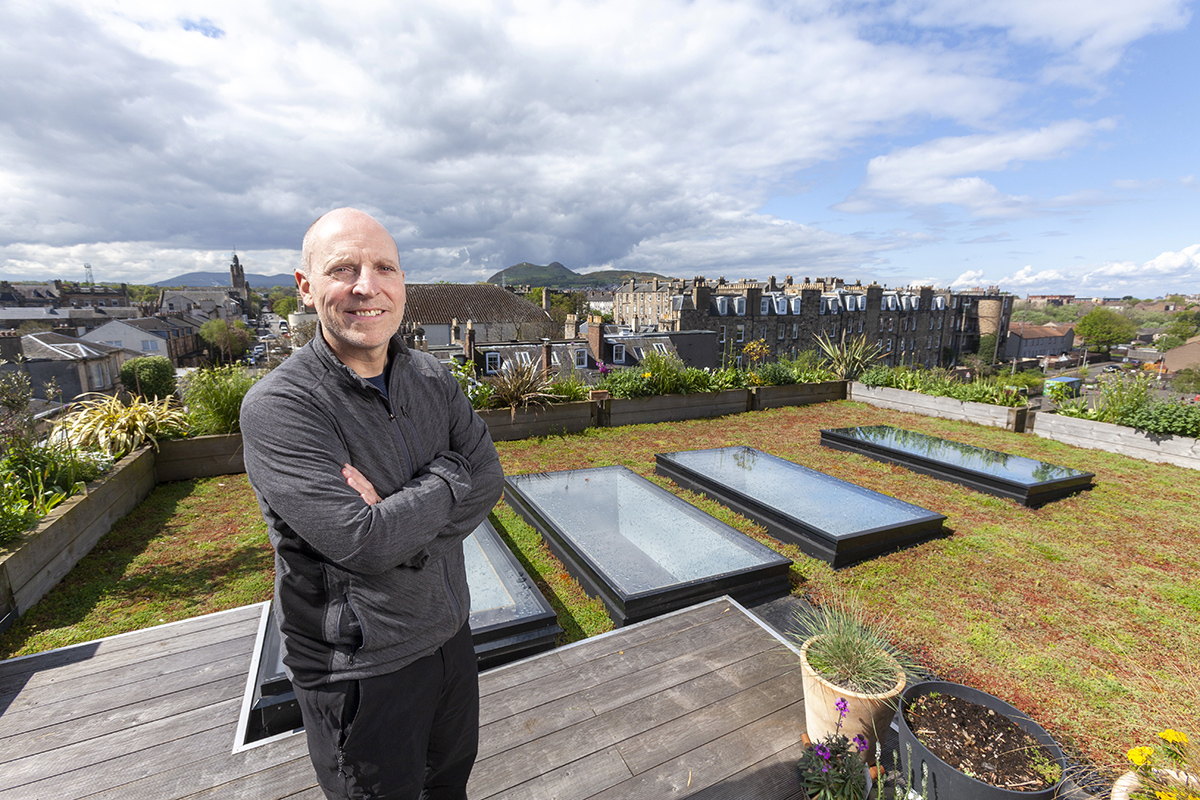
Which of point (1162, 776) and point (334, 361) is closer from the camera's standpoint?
point (334, 361)

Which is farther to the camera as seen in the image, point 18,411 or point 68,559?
point 18,411

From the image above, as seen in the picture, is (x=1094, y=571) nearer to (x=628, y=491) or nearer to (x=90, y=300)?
(x=628, y=491)

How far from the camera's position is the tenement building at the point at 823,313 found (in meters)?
35.7

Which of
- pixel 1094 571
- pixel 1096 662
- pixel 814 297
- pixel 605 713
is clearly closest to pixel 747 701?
pixel 605 713

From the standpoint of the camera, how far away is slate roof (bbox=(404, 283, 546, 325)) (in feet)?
98.0

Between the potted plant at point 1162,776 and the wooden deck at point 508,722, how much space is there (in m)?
1.06

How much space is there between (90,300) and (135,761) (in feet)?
320

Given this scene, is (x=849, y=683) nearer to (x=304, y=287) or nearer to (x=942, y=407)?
(x=304, y=287)

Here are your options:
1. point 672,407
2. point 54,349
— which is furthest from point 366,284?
point 54,349

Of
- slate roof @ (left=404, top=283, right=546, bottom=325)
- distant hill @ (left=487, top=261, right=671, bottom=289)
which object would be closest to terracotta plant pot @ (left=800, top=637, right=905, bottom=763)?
slate roof @ (left=404, top=283, right=546, bottom=325)

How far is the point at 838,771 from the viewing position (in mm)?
1846

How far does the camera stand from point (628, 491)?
17.0ft

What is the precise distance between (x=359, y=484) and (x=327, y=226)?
69cm

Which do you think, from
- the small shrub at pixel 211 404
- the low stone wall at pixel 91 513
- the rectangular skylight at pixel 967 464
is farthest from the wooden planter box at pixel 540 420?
the rectangular skylight at pixel 967 464
